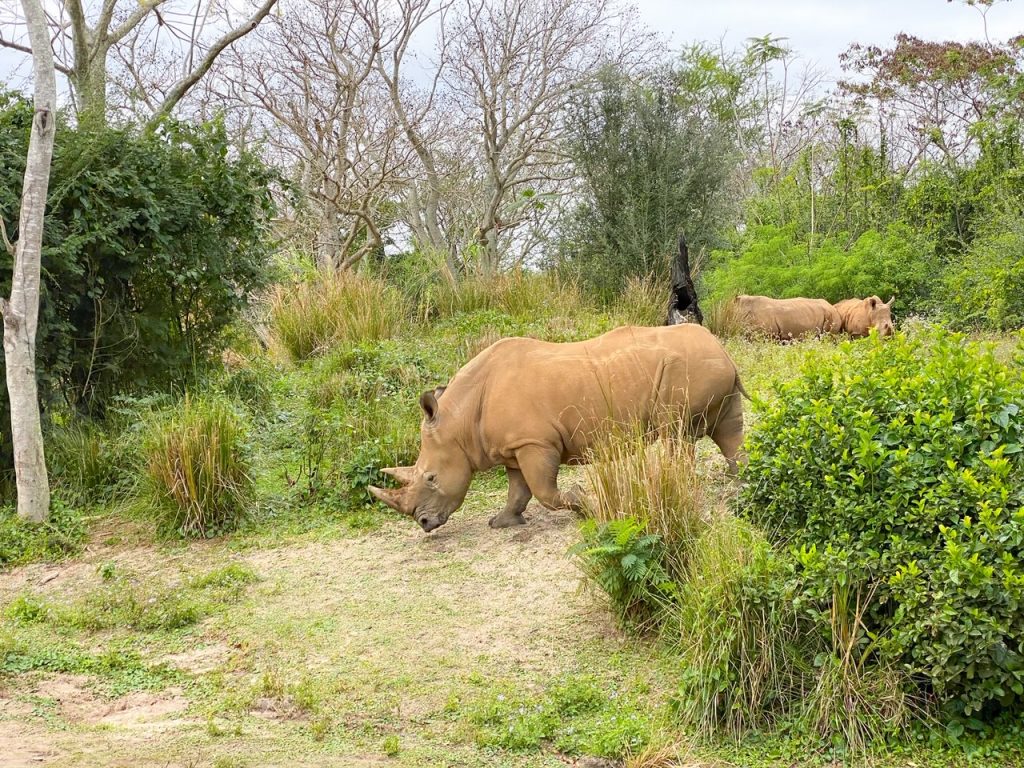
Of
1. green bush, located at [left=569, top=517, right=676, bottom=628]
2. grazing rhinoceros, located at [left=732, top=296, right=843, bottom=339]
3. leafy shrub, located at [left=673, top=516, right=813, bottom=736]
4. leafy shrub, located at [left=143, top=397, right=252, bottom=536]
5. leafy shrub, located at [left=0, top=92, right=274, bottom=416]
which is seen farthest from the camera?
grazing rhinoceros, located at [left=732, top=296, right=843, bottom=339]

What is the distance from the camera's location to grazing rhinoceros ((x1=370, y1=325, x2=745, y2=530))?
720 cm

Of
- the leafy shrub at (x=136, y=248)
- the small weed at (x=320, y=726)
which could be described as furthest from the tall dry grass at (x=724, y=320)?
the small weed at (x=320, y=726)

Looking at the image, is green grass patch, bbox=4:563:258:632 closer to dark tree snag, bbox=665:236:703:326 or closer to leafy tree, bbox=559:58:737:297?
dark tree snag, bbox=665:236:703:326

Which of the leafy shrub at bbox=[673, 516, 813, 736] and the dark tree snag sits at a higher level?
the dark tree snag

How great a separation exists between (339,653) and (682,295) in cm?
919

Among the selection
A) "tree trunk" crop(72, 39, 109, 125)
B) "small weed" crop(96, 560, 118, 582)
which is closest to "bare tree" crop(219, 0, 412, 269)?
"tree trunk" crop(72, 39, 109, 125)

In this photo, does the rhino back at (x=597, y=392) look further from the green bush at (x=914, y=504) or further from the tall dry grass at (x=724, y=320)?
the tall dry grass at (x=724, y=320)

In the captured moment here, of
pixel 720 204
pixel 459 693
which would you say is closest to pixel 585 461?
pixel 459 693

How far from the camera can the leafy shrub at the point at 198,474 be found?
325 inches

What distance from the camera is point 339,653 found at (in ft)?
19.0

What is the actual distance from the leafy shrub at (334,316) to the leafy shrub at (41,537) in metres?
5.58

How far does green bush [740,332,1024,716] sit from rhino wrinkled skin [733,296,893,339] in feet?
32.2

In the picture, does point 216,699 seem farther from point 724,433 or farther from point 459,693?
point 724,433

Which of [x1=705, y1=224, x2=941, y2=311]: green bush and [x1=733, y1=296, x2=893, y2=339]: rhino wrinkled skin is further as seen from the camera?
[x1=705, y1=224, x2=941, y2=311]: green bush
